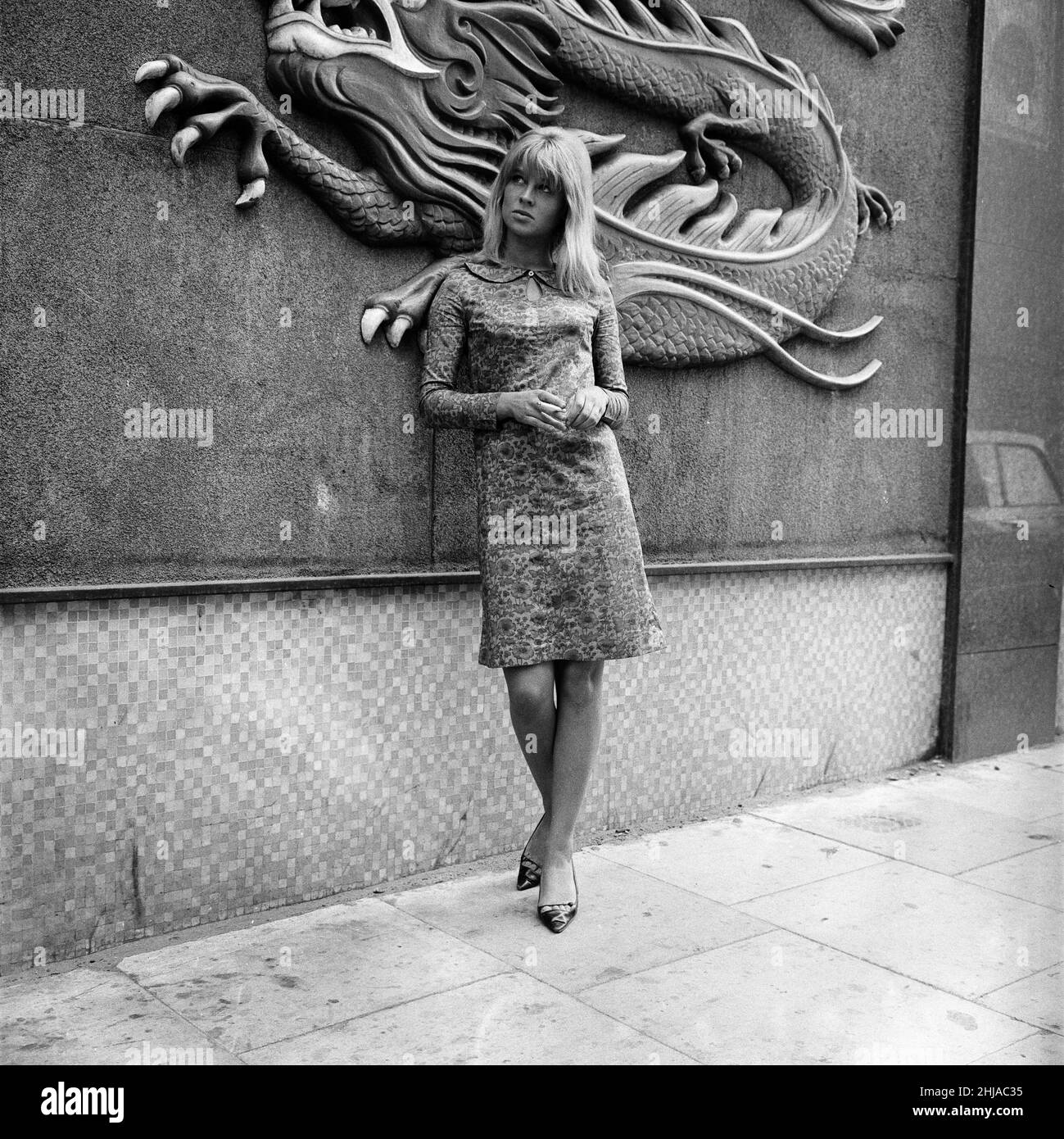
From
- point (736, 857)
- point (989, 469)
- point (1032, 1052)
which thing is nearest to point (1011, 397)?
point (989, 469)

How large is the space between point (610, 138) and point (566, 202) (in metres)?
0.91

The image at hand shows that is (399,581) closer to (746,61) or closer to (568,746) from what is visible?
(568,746)

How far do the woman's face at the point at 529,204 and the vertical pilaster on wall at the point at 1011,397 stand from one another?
9.02 ft

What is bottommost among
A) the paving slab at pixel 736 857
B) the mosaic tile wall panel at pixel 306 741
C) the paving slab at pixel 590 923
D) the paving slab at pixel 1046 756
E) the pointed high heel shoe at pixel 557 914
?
the paving slab at pixel 1046 756

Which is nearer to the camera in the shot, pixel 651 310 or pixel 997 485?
pixel 651 310

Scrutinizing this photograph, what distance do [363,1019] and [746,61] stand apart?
366cm

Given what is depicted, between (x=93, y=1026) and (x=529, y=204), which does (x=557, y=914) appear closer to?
(x=93, y=1026)

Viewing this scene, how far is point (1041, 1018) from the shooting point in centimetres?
305

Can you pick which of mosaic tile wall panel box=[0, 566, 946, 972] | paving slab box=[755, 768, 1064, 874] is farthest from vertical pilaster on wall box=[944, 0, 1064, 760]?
mosaic tile wall panel box=[0, 566, 946, 972]

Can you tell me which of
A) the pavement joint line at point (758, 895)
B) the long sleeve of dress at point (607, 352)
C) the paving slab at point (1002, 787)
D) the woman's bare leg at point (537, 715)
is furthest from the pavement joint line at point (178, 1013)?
the paving slab at point (1002, 787)

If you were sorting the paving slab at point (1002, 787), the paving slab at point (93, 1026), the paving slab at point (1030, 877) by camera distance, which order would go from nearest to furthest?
1. the paving slab at point (93, 1026)
2. the paving slab at point (1030, 877)
3. the paving slab at point (1002, 787)

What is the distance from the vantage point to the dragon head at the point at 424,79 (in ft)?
11.8

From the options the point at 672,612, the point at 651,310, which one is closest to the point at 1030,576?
the point at 672,612

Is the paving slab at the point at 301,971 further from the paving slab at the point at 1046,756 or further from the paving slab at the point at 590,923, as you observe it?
the paving slab at the point at 1046,756
